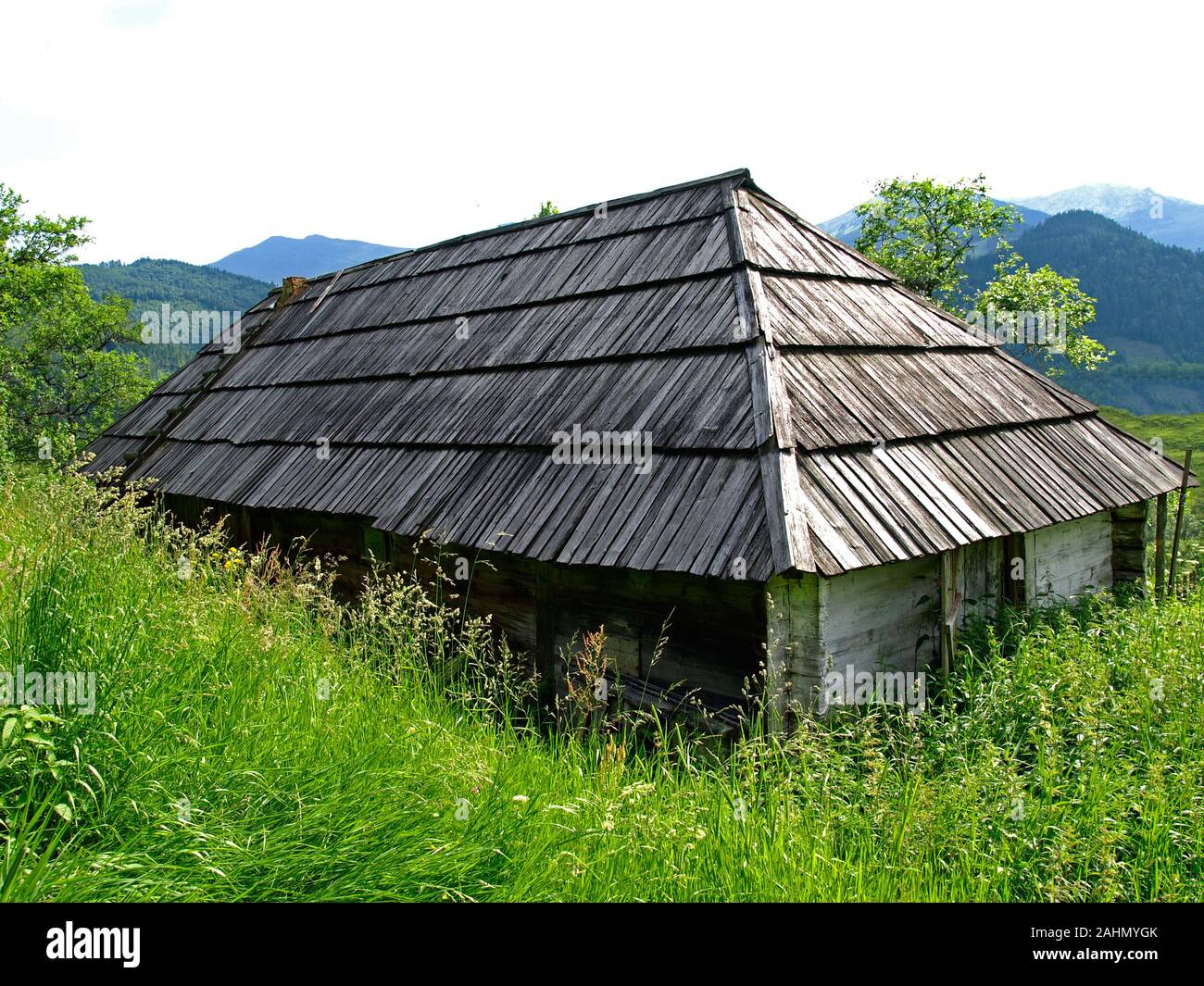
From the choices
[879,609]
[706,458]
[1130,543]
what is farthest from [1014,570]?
[706,458]

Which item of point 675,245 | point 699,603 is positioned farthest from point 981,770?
point 675,245

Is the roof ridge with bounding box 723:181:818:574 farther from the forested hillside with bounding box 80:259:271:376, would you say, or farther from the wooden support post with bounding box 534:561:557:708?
the forested hillside with bounding box 80:259:271:376

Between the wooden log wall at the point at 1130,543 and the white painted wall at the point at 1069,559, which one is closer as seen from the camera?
the white painted wall at the point at 1069,559

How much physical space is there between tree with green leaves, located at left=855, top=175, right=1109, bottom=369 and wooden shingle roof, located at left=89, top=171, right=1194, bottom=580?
1347 centimetres

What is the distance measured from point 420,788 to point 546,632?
134 inches

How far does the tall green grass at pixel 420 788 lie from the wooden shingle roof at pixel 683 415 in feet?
4.59

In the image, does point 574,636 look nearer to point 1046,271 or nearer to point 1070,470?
point 1070,470

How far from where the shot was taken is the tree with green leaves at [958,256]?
20141mm

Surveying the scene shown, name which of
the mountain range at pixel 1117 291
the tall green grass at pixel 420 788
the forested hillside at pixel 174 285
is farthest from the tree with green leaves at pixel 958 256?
the mountain range at pixel 1117 291

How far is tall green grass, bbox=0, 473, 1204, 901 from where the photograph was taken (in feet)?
8.41

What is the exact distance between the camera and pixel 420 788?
3.10 m

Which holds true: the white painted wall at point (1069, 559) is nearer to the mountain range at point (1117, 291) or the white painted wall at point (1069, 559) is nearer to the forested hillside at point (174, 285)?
the forested hillside at point (174, 285)
